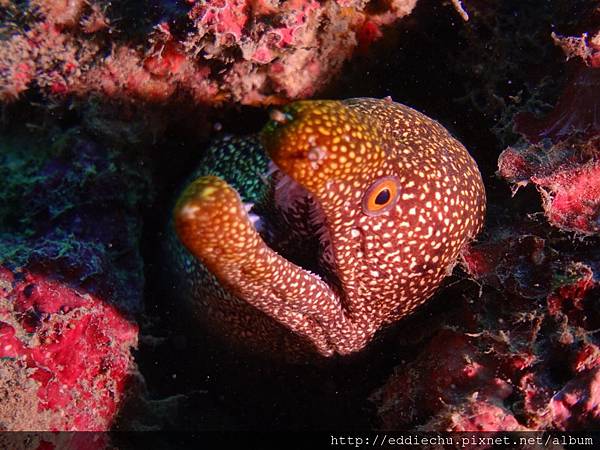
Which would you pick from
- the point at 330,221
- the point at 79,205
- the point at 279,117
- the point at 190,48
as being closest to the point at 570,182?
the point at 330,221

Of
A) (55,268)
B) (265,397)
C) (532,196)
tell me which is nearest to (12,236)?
(55,268)

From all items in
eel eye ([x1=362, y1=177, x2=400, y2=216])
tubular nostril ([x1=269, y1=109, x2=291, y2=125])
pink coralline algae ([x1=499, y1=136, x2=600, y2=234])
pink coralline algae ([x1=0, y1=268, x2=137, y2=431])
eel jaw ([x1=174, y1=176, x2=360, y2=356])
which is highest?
pink coralline algae ([x1=499, y1=136, x2=600, y2=234])

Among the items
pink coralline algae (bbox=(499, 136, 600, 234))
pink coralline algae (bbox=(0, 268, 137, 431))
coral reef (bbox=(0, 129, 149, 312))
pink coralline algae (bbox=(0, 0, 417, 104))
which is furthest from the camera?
coral reef (bbox=(0, 129, 149, 312))

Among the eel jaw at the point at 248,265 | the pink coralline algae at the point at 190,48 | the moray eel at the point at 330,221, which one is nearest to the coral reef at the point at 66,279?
the pink coralline algae at the point at 190,48

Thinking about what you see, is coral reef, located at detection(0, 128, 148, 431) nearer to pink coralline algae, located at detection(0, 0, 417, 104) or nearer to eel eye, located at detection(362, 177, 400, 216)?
pink coralline algae, located at detection(0, 0, 417, 104)

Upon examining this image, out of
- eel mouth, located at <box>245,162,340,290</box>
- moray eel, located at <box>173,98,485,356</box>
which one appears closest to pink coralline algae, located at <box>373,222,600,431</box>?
moray eel, located at <box>173,98,485,356</box>

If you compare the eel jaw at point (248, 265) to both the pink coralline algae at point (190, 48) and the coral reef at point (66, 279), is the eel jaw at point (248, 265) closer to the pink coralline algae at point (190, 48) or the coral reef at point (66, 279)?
the coral reef at point (66, 279)

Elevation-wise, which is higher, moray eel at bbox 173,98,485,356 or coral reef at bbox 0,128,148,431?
moray eel at bbox 173,98,485,356
